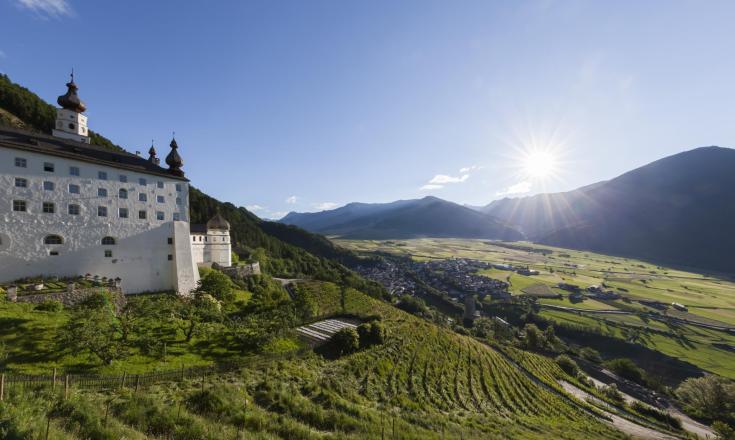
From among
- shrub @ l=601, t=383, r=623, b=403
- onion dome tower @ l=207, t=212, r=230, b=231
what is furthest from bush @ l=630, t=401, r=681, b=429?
onion dome tower @ l=207, t=212, r=230, b=231

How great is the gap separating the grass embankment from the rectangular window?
101ft

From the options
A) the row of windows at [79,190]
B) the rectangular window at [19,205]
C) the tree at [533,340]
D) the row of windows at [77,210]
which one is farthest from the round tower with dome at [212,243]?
the tree at [533,340]

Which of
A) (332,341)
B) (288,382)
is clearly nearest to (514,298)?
(332,341)

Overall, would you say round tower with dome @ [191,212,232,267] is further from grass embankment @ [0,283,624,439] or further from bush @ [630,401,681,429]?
bush @ [630,401,681,429]

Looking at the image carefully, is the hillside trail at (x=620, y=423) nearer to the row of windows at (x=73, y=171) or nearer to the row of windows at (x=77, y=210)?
the row of windows at (x=77, y=210)

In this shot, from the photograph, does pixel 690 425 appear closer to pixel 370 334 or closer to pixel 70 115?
pixel 370 334

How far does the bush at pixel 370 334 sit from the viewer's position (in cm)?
3102

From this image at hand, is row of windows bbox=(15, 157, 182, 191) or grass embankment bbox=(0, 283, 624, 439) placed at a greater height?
row of windows bbox=(15, 157, 182, 191)

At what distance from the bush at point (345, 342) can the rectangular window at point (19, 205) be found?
37.6 meters

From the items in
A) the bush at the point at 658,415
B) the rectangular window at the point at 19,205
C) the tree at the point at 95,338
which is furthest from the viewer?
the bush at the point at 658,415

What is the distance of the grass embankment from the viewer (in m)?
10.7

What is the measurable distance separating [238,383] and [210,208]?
11947 centimetres

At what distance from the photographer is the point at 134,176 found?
3909 cm

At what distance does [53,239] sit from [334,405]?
3918 cm
